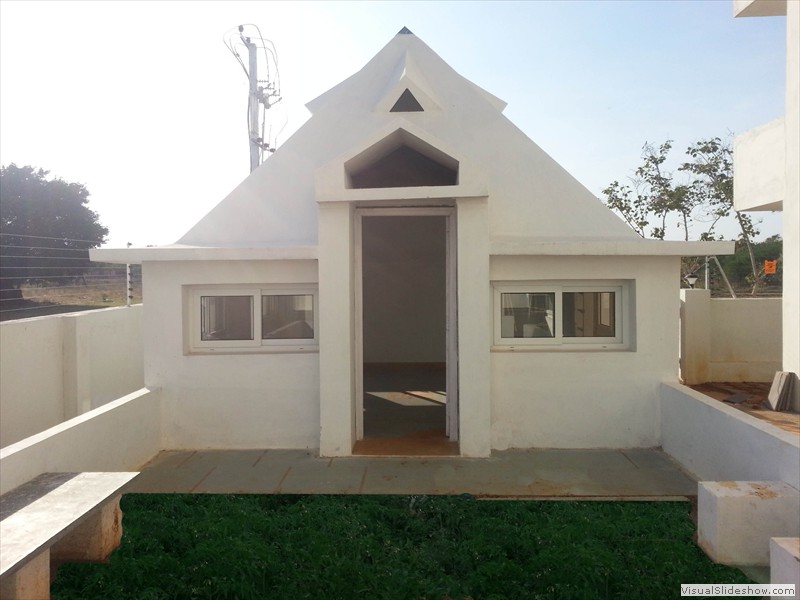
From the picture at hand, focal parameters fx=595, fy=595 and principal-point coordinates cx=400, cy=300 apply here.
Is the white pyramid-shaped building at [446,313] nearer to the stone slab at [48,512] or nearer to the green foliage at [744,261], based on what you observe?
the stone slab at [48,512]

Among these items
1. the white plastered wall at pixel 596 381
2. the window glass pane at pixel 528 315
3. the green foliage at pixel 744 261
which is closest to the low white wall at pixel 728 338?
the white plastered wall at pixel 596 381

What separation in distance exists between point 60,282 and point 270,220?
496cm

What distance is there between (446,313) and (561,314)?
4.95 feet

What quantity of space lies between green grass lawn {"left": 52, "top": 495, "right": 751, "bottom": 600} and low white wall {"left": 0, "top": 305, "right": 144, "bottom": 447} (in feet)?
12.1

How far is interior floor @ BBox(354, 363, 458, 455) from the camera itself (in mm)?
7660

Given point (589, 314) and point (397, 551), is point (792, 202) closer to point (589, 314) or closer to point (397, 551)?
point (589, 314)

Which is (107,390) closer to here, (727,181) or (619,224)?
(619,224)

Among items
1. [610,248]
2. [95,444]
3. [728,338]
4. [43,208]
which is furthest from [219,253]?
[43,208]

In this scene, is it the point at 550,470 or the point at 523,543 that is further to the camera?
the point at 550,470

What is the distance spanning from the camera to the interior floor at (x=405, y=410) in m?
7.66

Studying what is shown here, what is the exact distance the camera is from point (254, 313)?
7887 millimetres

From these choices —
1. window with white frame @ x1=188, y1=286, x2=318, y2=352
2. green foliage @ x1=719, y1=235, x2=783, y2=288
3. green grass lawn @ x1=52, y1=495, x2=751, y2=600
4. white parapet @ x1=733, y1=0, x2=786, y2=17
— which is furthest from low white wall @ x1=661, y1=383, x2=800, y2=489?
green foliage @ x1=719, y1=235, x2=783, y2=288

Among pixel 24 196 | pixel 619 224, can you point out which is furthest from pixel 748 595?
pixel 24 196

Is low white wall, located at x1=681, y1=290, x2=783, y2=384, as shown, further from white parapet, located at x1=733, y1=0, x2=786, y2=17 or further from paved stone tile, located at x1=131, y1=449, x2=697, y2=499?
white parapet, located at x1=733, y1=0, x2=786, y2=17
